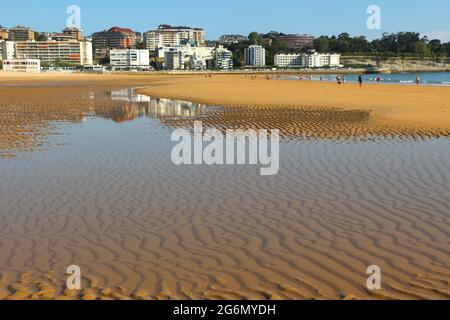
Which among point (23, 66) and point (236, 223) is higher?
point (23, 66)

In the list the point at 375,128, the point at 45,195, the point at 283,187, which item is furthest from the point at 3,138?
the point at 375,128

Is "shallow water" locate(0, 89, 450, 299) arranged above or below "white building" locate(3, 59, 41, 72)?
below

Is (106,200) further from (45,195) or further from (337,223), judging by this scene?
(337,223)

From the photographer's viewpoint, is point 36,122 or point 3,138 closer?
point 3,138

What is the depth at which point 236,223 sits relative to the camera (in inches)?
311

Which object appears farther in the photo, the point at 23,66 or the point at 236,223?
the point at 23,66

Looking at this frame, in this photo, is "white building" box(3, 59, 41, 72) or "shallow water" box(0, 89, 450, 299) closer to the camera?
"shallow water" box(0, 89, 450, 299)

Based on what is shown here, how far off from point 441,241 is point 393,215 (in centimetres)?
132

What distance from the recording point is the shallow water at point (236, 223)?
573cm

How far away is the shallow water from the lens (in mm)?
5727

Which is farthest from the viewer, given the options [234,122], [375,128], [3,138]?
[234,122]

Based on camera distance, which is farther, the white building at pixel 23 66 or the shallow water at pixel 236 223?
the white building at pixel 23 66

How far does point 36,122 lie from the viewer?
22.5m

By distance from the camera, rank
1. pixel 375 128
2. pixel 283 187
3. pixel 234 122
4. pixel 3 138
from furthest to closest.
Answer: pixel 234 122 < pixel 375 128 < pixel 3 138 < pixel 283 187
